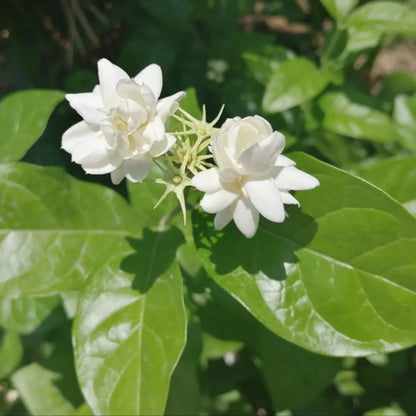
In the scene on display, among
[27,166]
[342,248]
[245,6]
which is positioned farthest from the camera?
[245,6]

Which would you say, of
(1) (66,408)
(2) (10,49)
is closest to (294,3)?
(2) (10,49)

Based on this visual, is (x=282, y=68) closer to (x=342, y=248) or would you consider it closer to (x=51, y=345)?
(x=342, y=248)

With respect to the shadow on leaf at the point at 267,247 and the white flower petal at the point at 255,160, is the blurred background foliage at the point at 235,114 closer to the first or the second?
the shadow on leaf at the point at 267,247

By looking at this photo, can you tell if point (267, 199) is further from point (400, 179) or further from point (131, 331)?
point (400, 179)

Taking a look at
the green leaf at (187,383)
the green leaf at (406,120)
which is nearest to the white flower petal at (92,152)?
the green leaf at (187,383)

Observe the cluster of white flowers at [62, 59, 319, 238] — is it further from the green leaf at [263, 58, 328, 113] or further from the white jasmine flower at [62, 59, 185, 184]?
the green leaf at [263, 58, 328, 113]

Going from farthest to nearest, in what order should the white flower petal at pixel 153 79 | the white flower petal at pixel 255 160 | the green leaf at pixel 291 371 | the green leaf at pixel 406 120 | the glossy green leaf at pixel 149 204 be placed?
the green leaf at pixel 406 120 → the green leaf at pixel 291 371 → the glossy green leaf at pixel 149 204 → the white flower petal at pixel 153 79 → the white flower petal at pixel 255 160
